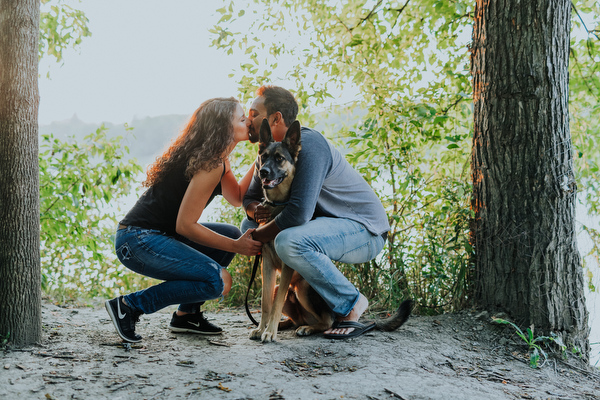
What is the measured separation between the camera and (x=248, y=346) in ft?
10.4

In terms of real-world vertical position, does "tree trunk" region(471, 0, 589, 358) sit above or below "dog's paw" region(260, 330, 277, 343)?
above

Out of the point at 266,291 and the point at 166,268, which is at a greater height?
the point at 166,268

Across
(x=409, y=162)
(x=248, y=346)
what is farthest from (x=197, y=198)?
(x=409, y=162)

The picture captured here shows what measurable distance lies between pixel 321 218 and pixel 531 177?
1.69m

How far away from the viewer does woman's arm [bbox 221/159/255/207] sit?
3537 mm

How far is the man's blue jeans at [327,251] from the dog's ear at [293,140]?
1.76ft

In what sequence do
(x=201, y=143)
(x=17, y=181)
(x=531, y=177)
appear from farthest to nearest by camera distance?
(x=531, y=177)
(x=201, y=143)
(x=17, y=181)

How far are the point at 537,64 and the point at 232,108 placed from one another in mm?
2396

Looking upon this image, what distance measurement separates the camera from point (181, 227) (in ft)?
10.4

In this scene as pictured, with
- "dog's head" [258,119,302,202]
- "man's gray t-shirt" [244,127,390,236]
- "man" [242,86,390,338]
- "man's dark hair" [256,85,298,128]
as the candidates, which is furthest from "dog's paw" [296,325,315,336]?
"man's dark hair" [256,85,298,128]

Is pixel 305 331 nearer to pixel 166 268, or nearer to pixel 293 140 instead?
pixel 166 268

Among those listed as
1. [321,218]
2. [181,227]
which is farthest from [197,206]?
[321,218]

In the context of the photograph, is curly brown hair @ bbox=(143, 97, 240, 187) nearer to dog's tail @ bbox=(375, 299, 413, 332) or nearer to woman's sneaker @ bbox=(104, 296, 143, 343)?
woman's sneaker @ bbox=(104, 296, 143, 343)

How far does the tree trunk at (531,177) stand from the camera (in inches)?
140
